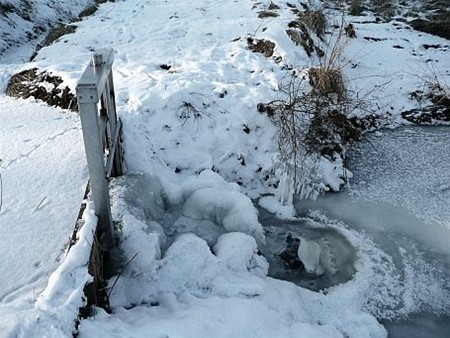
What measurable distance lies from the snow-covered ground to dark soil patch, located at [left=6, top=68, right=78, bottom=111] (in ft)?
0.42

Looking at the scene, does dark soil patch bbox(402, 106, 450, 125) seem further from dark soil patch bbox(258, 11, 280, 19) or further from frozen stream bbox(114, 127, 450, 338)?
dark soil patch bbox(258, 11, 280, 19)

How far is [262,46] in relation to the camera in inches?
232

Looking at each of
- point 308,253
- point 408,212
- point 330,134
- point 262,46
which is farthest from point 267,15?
point 308,253

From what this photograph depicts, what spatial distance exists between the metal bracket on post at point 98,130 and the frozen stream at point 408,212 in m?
1.78

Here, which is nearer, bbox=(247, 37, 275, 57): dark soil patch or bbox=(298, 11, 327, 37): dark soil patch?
bbox=(247, 37, 275, 57): dark soil patch

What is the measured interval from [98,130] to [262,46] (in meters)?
4.09

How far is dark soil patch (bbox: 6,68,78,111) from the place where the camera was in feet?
14.7

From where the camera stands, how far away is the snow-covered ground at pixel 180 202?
2.28m

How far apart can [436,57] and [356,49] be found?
49.4 inches

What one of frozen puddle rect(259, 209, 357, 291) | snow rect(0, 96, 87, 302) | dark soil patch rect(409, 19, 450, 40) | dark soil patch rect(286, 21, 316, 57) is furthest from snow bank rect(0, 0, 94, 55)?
dark soil patch rect(409, 19, 450, 40)

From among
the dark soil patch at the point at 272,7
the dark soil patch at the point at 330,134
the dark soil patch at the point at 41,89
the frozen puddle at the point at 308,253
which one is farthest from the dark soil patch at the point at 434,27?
the dark soil patch at the point at 41,89

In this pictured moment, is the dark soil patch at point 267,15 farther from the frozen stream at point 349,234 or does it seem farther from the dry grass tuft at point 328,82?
the frozen stream at point 349,234

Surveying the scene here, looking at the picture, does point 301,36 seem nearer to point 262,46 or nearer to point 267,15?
point 262,46

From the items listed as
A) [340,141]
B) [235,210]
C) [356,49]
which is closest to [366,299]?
[235,210]
